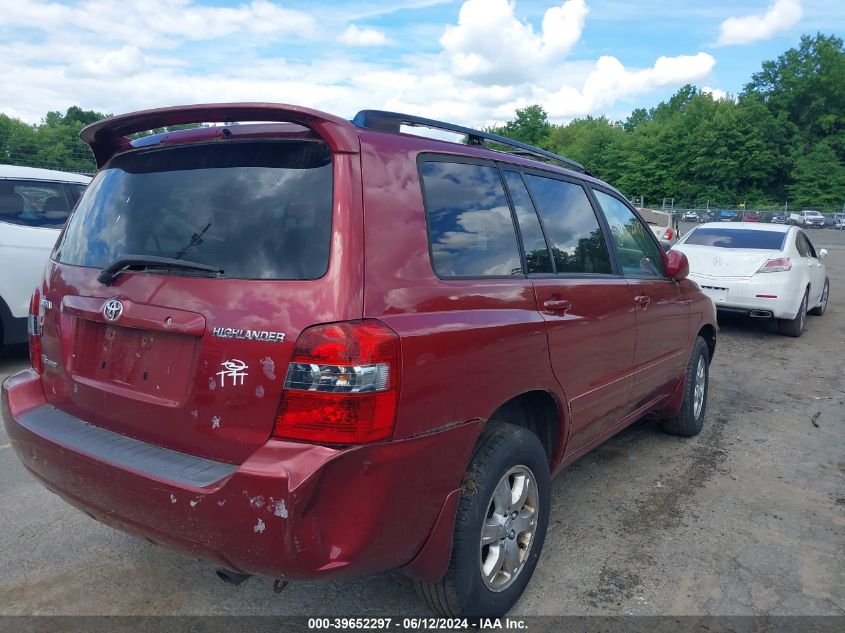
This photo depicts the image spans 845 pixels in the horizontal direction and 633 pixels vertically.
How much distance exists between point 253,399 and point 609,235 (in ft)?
8.14

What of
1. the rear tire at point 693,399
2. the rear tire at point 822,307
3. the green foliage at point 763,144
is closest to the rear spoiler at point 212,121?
the rear tire at point 693,399

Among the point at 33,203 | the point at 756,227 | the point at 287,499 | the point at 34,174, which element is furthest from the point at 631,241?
the point at 756,227

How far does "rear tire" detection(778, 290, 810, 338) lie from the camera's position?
364 inches

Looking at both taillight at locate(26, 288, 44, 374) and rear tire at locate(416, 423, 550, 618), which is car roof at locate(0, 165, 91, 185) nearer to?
taillight at locate(26, 288, 44, 374)

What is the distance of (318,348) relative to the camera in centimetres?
206

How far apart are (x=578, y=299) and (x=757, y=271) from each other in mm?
6778

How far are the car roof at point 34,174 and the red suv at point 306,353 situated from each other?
4431 millimetres

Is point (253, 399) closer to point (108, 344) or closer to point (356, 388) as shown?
point (356, 388)

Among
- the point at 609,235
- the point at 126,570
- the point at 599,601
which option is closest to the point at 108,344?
the point at 126,570

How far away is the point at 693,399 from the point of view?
4957mm

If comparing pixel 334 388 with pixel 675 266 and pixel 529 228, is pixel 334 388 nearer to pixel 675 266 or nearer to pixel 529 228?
pixel 529 228

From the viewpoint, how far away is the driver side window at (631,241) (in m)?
3.97

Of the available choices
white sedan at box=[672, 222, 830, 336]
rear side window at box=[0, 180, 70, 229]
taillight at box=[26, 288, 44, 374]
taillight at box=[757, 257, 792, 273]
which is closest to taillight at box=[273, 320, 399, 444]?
taillight at box=[26, 288, 44, 374]

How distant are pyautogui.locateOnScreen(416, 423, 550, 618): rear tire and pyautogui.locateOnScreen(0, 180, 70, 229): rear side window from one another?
5773 mm
